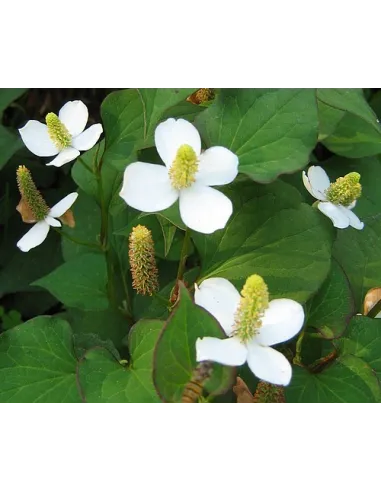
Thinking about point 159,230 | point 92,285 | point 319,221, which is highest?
point 319,221

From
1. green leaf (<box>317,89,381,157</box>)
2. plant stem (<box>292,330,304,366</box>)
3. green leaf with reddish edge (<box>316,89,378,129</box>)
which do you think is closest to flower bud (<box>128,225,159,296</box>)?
plant stem (<box>292,330,304,366</box>)

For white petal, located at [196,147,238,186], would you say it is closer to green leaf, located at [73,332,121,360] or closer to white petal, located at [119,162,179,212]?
white petal, located at [119,162,179,212]

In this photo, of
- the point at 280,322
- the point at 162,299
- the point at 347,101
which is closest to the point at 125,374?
the point at 162,299

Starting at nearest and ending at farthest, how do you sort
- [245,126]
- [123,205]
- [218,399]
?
[218,399]
[245,126]
[123,205]

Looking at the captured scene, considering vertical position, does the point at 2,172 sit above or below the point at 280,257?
below

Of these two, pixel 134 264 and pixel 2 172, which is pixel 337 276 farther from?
pixel 2 172

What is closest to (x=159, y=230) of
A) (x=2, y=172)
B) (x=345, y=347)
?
(x=345, y=347)
